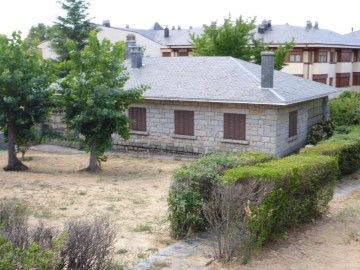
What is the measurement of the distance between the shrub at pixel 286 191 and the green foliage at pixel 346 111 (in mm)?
12575

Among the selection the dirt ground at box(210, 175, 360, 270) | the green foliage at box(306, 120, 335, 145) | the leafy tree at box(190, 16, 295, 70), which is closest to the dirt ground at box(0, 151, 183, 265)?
the dirt ground at box(210, 175, 360, 270)

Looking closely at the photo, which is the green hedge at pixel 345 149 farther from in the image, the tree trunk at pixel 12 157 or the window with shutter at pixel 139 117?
the tree trunk at pixel 12 157

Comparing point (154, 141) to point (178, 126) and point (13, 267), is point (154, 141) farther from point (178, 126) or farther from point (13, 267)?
point (13, 267)

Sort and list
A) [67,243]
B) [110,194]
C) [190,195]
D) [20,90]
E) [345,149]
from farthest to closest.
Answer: [20,90] < [345,149] < [110,194] < [190,195] < [67,243]

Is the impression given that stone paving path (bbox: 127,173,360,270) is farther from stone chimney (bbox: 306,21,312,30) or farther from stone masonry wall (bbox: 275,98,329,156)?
stone chimney (bbox: 306,21,312,30)

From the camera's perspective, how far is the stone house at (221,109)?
62.9 feet

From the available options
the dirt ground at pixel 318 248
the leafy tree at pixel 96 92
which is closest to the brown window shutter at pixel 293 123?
the leafy tree at pixel 96 92

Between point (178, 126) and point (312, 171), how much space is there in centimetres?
1113

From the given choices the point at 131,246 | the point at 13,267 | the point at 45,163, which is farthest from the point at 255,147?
the point at 13,267

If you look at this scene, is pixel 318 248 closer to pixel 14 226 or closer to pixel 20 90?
pixel 14 226

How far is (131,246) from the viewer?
30.7ft

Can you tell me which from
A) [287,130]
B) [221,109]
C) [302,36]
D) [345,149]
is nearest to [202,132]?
[221,109]

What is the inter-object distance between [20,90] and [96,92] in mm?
2916

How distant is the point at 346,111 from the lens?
24.1 meters
